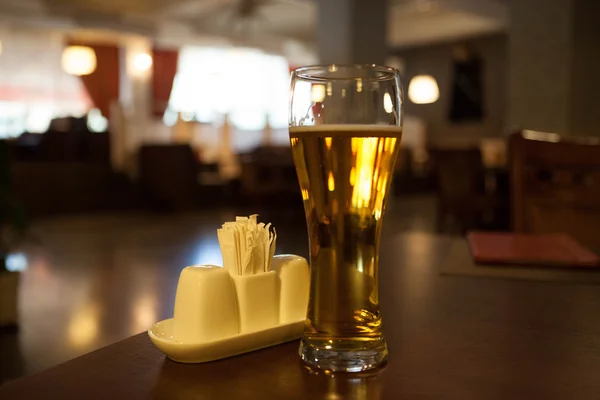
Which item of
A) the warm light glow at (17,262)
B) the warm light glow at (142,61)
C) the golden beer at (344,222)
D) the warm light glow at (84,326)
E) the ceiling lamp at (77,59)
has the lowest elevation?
the warm light glow at (17,262)

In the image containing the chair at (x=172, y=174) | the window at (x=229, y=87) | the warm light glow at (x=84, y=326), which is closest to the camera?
the warm light glow at (x=84, y=326)

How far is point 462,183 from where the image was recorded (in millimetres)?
5363

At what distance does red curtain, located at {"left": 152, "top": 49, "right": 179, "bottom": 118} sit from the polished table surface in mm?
12643

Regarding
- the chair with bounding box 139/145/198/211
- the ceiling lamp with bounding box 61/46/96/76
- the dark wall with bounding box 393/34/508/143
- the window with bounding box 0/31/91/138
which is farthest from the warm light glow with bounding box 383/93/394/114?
the dark wall with bounding box 393/34/508/143

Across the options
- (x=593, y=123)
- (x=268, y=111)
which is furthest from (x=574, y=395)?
(x=268, y=111)

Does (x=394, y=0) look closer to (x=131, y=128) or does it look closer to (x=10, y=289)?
(x=131, y=128)

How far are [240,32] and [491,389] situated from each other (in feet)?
39.0

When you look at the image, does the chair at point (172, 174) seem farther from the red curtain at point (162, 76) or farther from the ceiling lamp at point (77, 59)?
the red curtain at point (162, 76)

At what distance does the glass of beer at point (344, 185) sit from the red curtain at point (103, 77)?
40.6 ft

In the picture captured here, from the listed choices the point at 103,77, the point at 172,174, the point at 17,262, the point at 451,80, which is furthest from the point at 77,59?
the point at 451,80

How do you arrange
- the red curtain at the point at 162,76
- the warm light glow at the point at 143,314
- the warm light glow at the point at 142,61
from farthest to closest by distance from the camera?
the red curtain at the point at 162,76, the warm light glow at the point at 142,61, the warm light glow at the point at 143,314

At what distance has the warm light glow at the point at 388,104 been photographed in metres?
0.49

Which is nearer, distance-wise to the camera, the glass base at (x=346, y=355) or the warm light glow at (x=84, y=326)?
the glass base at (x=346, y=355)

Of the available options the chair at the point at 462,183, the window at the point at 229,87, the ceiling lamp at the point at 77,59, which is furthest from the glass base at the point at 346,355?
the window at the point at 229,87
